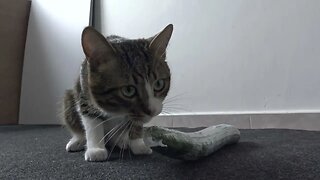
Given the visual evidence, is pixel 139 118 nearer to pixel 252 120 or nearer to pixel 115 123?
pixel 115 123

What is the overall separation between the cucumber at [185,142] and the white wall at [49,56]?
4.21ft

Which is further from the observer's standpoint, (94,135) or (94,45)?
(94,135)

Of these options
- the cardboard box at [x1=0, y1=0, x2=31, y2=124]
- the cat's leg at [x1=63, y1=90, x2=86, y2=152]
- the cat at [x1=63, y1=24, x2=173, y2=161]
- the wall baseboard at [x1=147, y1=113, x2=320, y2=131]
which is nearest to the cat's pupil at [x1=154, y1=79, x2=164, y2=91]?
the cat at [x1=63, y1=24, x2=173, y2=161]

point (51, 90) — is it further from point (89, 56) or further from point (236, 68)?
point (89, 56)

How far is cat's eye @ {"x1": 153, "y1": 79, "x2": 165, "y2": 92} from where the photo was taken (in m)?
0.89

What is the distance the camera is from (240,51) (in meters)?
1.66

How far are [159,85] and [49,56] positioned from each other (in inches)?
55.4

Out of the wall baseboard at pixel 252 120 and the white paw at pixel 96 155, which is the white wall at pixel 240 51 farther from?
the white paw at pixel 96 155

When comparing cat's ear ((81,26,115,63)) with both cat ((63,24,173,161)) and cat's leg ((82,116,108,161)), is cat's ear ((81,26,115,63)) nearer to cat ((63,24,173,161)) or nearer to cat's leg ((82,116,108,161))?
cat ((63,24,173,161))

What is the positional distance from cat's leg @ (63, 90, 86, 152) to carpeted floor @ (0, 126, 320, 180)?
0.04 meters

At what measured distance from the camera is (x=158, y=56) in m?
0.95

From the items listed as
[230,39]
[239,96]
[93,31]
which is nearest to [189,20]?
[230,39]

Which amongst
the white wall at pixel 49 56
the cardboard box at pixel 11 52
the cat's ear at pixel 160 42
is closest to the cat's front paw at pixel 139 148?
the cat's ear at pixel 160 42

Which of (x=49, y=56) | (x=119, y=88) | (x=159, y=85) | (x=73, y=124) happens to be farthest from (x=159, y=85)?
(x=49, y=56)
